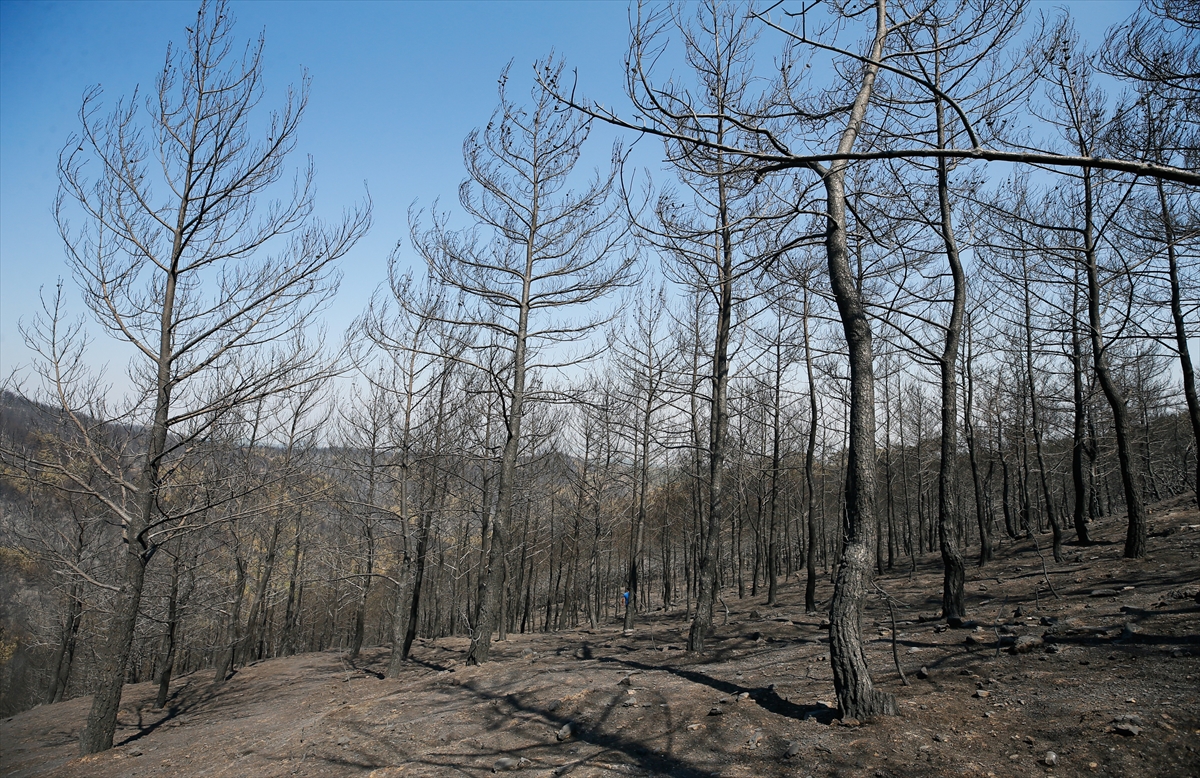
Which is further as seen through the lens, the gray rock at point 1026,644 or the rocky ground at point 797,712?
the gray rock at point 1026,644

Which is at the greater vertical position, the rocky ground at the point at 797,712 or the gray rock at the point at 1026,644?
the gray rock at the point at 1026,644

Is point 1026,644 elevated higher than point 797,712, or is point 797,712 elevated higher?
point 1026,644

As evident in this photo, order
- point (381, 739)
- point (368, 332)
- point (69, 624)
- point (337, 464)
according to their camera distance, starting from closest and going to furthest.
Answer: point (381, 739)
point (368, 332)
point (337, 464)
point (69, 624)

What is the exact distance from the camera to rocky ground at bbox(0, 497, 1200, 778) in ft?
13.1

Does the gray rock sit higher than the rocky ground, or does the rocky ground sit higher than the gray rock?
the gray rock

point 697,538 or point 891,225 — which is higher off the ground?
point 891,225

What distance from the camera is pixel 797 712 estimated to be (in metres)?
5.14

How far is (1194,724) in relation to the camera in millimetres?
3719

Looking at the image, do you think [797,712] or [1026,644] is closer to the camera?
[797,712]

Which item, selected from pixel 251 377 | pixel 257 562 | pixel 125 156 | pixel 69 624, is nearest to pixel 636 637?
pixel 251 377

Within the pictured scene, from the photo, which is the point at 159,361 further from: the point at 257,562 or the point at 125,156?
the point at 257,562

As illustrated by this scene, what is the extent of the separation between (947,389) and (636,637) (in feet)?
29.9

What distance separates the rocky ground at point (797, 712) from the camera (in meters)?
4.00

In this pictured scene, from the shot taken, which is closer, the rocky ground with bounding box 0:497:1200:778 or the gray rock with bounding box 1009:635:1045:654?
the rocky ground with bounding box 0:497:1200:778
